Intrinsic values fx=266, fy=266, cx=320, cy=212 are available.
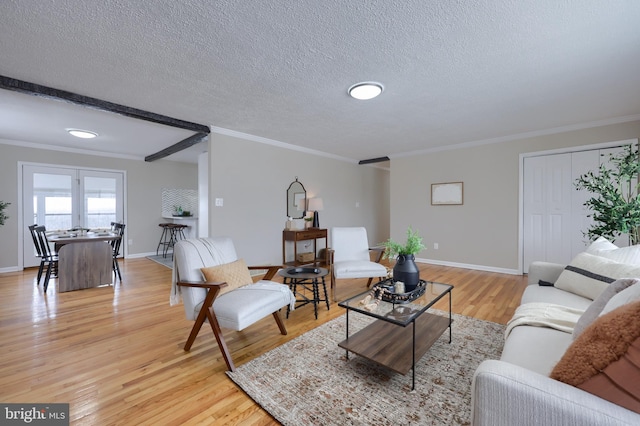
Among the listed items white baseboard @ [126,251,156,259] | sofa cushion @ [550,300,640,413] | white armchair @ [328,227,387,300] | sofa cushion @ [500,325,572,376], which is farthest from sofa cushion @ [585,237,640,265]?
white baseboard @ [126,251,156,259]

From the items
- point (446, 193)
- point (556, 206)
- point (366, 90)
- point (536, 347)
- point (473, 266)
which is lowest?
point (473, 266)

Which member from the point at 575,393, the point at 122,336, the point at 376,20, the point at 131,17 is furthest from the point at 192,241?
the point at 575,393

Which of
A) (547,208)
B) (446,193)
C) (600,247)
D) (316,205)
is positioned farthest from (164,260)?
(547,208)

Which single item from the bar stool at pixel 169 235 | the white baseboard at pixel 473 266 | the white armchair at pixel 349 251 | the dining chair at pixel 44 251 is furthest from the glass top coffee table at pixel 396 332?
the bar stool at pixel 169 235

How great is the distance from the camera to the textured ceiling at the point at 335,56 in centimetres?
168

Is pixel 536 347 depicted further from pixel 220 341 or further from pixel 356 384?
pixel 220 341

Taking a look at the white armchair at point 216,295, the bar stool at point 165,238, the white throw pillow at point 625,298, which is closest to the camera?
the white throw pillow at point 625,298

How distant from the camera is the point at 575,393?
79 centimetres

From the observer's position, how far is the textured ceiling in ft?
5.50

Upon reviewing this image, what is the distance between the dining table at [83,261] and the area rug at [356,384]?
10.9 feet

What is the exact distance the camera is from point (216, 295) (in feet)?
6.30

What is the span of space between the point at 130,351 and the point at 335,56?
2867mm

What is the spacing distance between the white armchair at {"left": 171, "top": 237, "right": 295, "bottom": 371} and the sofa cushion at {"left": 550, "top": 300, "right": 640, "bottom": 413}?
5.56 ft

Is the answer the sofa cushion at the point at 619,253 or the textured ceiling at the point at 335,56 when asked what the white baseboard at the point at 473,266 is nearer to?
the textured ceiling at the point at 335,56
